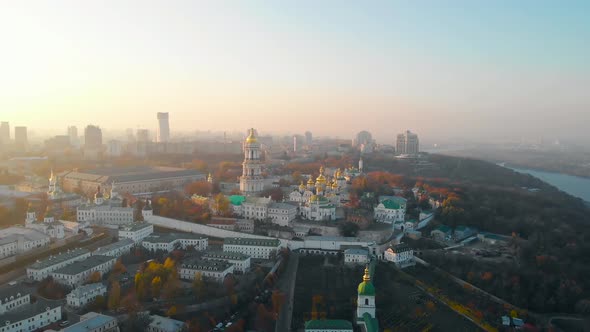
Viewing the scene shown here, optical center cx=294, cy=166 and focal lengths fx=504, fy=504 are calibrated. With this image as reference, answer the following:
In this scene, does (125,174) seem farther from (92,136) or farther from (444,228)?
(92,136)

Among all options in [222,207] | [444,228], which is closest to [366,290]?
[444,228]

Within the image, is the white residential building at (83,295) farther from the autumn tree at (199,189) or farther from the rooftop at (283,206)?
the autumn tree at (199,189)

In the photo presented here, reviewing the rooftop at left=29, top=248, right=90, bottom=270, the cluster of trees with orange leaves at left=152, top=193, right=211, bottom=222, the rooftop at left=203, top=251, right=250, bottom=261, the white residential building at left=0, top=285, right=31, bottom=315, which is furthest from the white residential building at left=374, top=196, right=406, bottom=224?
the white residential building at left=0, top=285, right=31, bottom=315

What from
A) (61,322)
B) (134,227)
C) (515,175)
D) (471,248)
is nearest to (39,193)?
(134,227)

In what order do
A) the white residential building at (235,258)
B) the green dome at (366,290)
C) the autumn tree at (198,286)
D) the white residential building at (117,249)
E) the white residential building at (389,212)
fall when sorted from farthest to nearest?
the white residential building at (389,212)
the white residential building at (117,249)
the white residential building at (235,258)
the autumn tree at (198,286)
the green dome at (366,290)

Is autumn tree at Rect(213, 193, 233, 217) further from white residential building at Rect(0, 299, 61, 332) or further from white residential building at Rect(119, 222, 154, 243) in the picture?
white residential building at Rect(0, 299, 61, 332)

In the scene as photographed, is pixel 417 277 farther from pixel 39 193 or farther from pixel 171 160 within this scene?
pixel 171 160

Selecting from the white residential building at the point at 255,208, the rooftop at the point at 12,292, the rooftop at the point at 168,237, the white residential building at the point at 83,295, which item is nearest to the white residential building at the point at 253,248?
the rooftop at the point at 168,237
